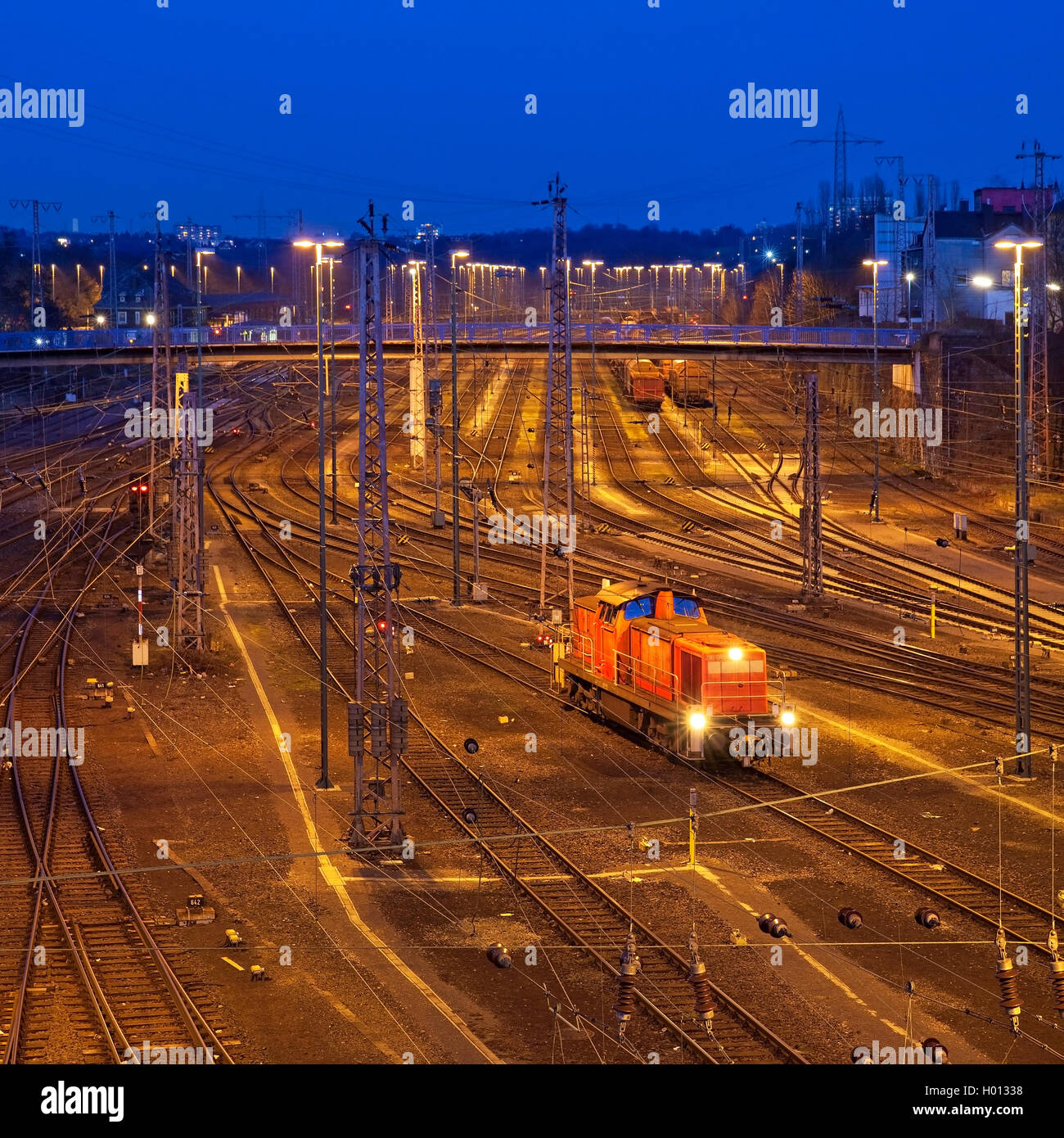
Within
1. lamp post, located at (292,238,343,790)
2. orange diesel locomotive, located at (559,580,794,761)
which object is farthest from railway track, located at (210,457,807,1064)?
orange diesel locomotive, located at (559,580,794,761)

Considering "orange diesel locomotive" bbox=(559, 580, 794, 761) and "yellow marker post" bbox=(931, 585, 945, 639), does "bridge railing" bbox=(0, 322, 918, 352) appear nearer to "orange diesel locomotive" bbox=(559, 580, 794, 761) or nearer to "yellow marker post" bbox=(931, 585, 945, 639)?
"yellow marker post" bbox=(931, 585, 945, 639)

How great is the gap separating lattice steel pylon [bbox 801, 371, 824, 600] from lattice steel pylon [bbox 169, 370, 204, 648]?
41.9ft

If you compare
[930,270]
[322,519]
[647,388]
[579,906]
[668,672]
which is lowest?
[579,906]

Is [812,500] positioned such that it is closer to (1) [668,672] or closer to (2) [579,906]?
(1) [668,672]

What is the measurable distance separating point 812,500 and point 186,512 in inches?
541

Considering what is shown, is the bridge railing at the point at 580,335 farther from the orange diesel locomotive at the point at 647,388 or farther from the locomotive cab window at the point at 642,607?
the locomotive cab window at the point at 642,607

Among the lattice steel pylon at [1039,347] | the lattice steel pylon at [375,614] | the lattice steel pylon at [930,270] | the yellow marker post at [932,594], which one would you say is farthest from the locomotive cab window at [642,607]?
the lattice steel pylon at [930,270]

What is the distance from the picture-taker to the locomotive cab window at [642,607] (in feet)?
76.2

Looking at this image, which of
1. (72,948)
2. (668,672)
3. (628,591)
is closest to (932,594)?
(628,591)

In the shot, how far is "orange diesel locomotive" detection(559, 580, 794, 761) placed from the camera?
21.3m

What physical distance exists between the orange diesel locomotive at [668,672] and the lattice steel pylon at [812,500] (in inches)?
345

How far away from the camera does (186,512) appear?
A: 2902 centimetres

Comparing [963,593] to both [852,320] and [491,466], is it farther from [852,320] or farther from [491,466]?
[852,320]

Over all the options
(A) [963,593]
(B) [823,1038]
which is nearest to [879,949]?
(B) [823,1038]
